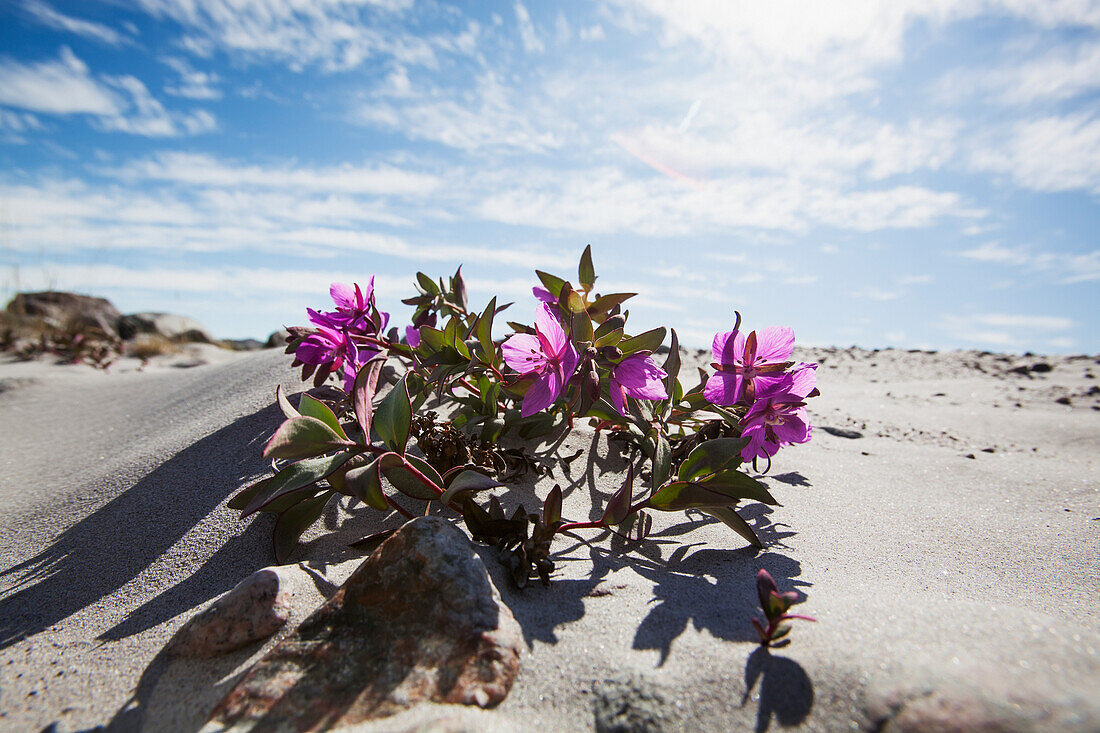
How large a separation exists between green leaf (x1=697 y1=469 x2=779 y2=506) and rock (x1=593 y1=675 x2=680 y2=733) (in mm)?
685

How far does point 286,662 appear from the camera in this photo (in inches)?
47.9

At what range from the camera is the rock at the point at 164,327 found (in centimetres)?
1128

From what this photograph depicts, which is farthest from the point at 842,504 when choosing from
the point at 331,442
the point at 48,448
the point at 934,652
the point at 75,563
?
the point at 48,448

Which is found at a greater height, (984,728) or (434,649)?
(984,728)

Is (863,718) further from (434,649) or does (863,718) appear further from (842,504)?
(842,504)

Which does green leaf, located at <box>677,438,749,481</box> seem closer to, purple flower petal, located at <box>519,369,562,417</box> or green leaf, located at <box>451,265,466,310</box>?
purple flower petal, located at <box>519,369,562,417</box>

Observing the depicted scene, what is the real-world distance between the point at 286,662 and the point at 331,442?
539mm

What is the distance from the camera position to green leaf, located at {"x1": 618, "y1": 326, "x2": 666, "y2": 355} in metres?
1.80

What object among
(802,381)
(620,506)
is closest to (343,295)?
(620,506)

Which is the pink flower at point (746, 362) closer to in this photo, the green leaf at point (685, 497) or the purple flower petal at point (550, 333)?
the green leaf at point (685, 497)

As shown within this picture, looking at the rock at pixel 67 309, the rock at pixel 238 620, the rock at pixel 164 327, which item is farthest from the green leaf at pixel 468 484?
the rock at pixel 164 327

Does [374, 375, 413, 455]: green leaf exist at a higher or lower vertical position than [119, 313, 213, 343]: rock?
higher

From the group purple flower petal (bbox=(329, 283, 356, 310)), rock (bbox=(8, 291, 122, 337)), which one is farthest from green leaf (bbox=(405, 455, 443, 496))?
rock (bbox=(8, 291, 122, 337))

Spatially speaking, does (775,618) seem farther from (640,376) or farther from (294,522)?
(294,522)
